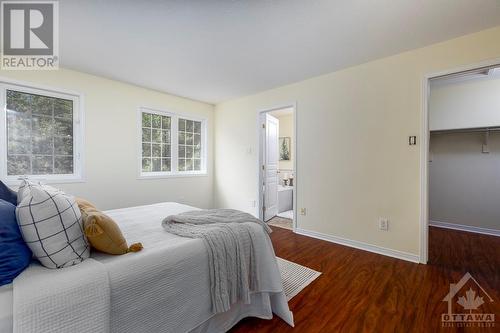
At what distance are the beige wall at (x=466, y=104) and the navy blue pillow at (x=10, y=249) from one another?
4.87m

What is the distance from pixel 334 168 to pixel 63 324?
10.1 ft

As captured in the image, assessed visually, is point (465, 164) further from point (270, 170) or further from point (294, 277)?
point (294, 277)

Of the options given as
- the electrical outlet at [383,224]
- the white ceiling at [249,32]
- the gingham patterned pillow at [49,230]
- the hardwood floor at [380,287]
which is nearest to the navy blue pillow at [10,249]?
the gingham patterned pillow at [49,230]

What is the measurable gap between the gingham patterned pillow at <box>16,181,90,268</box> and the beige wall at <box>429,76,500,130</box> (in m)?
4.68

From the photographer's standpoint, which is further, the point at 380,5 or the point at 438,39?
the point at 438,39

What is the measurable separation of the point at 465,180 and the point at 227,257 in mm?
4179

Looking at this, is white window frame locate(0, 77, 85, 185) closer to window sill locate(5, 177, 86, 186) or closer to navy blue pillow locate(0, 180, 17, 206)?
window sill locate(5, 177, 86, 186)

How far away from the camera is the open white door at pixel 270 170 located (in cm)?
423

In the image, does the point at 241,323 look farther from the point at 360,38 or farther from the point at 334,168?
→ the point at 360,38

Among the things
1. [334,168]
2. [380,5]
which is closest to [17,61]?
[380,5]

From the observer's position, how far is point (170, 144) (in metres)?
4.23

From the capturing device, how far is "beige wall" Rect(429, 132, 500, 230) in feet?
10.8

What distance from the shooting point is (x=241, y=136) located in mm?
4375

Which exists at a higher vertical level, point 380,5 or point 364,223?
point 380,5
